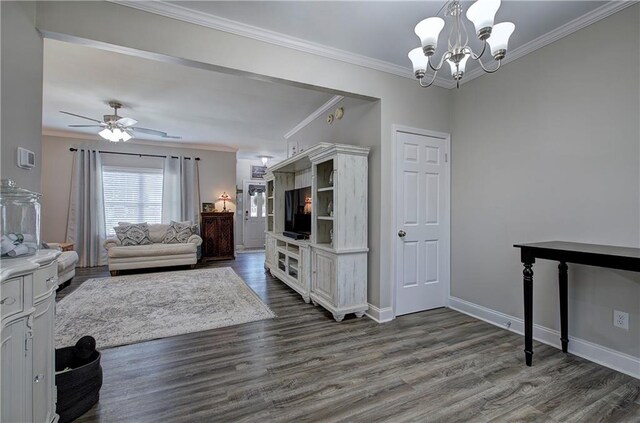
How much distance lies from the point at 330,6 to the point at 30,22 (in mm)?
1980

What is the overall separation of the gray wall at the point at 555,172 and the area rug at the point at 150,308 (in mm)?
2487

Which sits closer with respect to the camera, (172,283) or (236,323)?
(236,323)

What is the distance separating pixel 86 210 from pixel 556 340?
7.72 metres

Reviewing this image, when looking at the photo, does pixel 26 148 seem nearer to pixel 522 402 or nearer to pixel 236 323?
pixel 236 323

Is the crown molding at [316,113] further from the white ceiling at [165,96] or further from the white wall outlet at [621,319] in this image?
the white wall outlet at [621,319]

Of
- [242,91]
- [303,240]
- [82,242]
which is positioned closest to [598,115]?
[303,240]

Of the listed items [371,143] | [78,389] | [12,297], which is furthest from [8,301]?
[371,143]

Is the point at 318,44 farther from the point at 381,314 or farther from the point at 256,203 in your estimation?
the point at 256,203

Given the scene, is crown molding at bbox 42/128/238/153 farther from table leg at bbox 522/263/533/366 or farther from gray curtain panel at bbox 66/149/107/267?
table leg at bbox 522/263/533/366

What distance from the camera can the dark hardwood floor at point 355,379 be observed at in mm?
1669

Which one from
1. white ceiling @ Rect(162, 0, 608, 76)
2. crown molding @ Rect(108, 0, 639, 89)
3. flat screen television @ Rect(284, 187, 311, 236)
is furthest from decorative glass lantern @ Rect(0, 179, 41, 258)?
flat screen television @ Rect(284, 187, 311, 236)

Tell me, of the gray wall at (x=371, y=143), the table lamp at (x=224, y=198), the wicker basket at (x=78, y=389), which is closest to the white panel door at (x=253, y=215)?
the table lamp at (x=224, y=198)

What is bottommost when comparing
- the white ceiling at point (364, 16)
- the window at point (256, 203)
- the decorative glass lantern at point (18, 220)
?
the decorative glass lantern at point (18, 220)

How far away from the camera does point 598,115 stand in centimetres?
221
